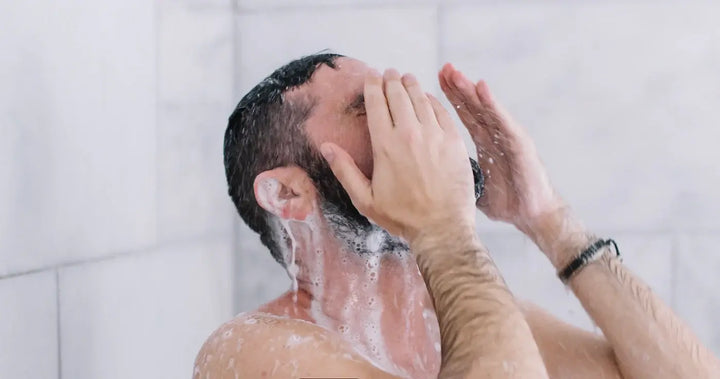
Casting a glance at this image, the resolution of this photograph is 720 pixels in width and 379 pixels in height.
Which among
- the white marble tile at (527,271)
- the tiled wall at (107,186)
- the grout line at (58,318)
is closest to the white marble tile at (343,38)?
the tiled wall at (107,186)

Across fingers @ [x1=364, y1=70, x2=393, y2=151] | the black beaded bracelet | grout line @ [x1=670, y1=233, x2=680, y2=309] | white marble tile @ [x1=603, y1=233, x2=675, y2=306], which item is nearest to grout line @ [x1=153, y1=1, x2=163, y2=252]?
fingers @ [x1=364, y1=70, x2=393, y2=151]

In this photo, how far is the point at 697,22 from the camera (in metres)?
1.55

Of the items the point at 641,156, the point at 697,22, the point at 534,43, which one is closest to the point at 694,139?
the point at 641,156

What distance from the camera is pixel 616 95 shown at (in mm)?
1567

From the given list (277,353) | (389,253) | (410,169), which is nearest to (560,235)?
(389,253)

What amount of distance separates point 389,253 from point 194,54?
2.01ft

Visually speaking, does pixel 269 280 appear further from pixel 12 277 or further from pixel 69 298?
pixel 12 277

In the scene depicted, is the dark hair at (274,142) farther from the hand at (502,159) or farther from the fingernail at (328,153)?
the hand at (502,159)

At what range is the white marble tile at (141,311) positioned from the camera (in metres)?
0.98

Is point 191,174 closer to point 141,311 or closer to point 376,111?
point 141,311

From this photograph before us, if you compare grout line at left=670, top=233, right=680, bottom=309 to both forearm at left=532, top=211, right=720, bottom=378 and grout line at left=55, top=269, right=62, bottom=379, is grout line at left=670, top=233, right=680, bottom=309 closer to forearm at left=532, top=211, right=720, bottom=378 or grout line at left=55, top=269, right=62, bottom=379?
forearm at left=532, top=211, right=720, bottom=378

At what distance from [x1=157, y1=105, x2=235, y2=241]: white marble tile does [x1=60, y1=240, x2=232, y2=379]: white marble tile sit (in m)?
0.04

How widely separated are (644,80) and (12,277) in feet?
3.88

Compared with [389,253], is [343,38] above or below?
above
